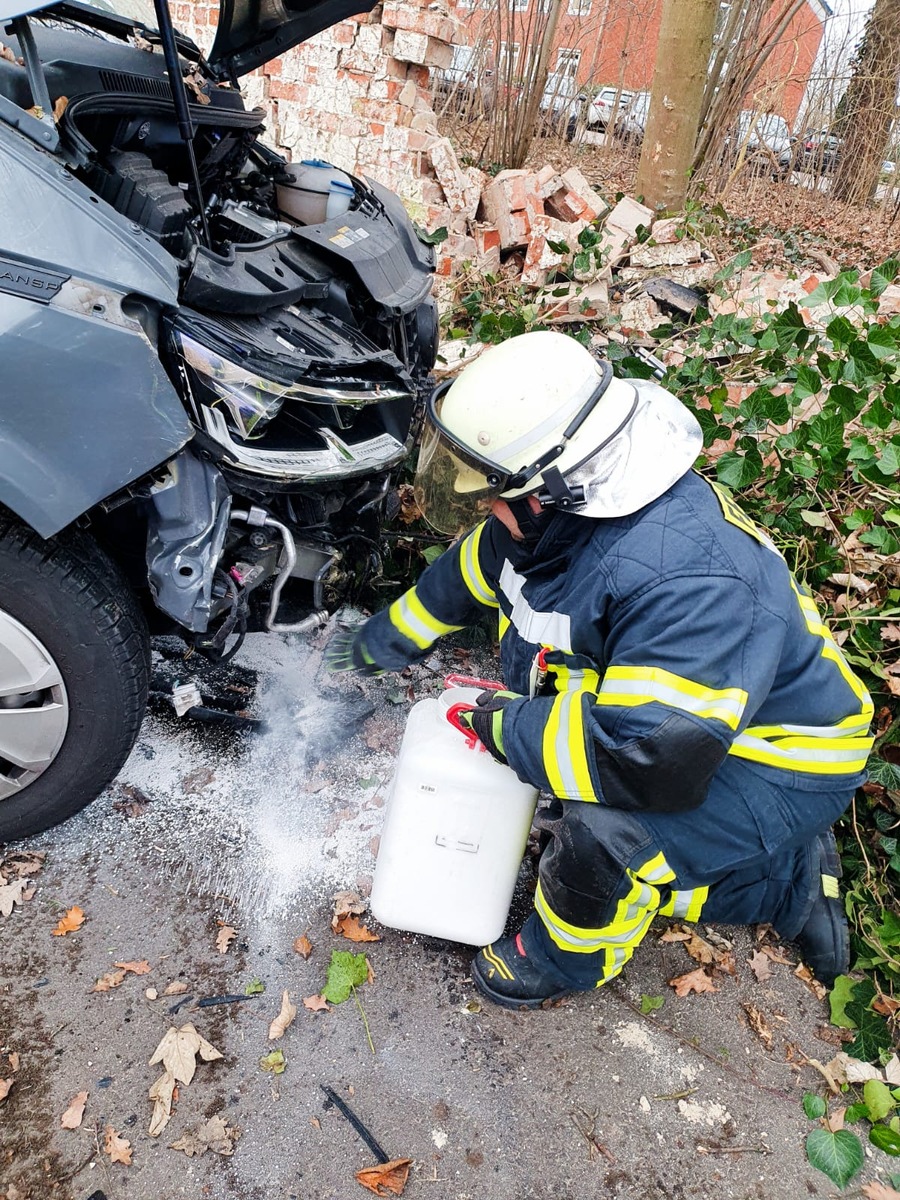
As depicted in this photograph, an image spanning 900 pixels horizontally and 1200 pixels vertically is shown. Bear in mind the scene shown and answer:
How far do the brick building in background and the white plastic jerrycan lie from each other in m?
5.93

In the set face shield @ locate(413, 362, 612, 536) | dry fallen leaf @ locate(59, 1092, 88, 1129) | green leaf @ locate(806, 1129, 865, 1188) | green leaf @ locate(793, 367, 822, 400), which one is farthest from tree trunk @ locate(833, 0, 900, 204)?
dry fallen leaf @ locate(59, 1092, 88, 1129)

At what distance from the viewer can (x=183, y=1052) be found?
6.68 ft

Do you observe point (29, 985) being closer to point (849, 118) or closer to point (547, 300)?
point (547, 300)

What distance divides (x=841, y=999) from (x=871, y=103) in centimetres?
900

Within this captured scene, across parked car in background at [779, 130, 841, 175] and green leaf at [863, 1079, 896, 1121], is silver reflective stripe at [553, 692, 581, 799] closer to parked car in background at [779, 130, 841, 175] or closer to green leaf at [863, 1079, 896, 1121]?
green leaf at [863, 1079, 896, 1121]

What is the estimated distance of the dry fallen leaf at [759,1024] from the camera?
2375mm

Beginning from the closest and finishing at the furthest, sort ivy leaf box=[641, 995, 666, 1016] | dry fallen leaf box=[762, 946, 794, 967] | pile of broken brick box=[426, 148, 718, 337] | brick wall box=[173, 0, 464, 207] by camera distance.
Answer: ivy leaf box=[641, 995, 666, 1016], dry fallen leaf box=[762, 946, 794, 967], pile of broken brick box=[426, 148, 718, 337], brick wall box=[173, 0, 464, 207]

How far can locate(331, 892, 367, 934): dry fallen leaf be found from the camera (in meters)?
2.43

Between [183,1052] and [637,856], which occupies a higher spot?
[637,856]

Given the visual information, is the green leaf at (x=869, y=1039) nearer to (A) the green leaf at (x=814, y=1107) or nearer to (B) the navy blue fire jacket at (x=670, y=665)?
(A) the green leaf at (x=814, y=1107)

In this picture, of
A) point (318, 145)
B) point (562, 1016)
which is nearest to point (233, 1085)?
point (562, 1016)

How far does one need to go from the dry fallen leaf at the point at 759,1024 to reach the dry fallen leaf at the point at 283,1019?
4.06 ft

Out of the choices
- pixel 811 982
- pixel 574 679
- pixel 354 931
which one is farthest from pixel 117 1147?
pixel 811 982

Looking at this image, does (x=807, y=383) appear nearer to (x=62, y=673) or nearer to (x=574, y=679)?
(x=574, y=679)
